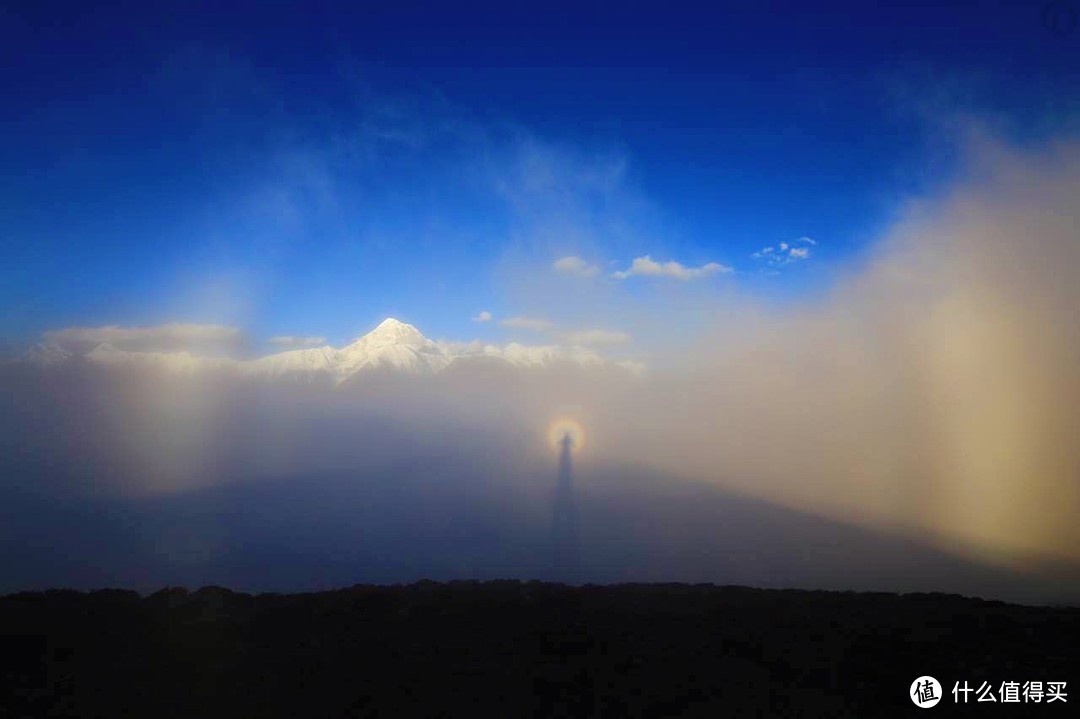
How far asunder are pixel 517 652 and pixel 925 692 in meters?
9.50

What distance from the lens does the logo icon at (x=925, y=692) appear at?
11.8 meters

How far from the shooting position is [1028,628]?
15.0 metres

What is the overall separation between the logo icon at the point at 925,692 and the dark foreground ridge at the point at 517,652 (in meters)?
0.17

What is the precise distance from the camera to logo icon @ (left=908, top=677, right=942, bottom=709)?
11773 millimetres

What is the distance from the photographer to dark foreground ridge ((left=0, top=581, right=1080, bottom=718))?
12203 millimetres

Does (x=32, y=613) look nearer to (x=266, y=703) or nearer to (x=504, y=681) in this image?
(x=266, y=703)

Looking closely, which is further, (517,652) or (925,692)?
(517,652)

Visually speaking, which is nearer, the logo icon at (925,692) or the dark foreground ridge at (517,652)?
the logo icon at (925,692)

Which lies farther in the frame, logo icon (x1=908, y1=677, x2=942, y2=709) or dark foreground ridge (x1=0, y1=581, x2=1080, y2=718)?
dark foreground ridge (x1=0, y1=581, x2=1080, y2=718)

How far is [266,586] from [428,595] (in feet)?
247

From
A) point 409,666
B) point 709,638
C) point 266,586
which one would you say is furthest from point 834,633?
point 266,586

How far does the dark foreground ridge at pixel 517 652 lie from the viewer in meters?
12.2

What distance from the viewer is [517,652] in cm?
1448

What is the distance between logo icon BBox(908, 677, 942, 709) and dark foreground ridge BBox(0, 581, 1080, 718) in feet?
0.55
